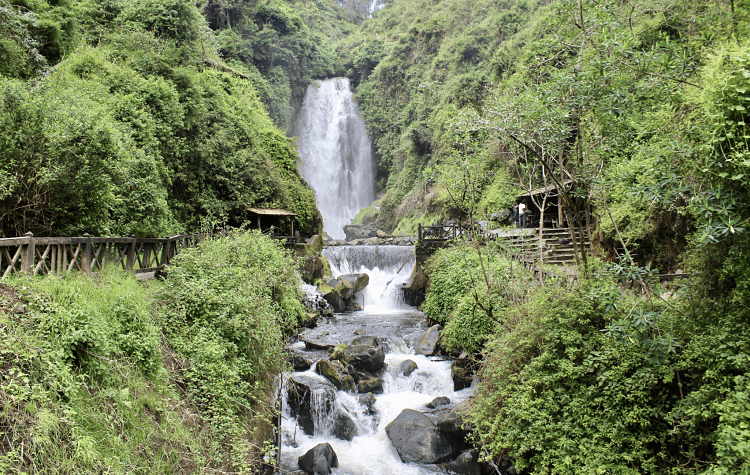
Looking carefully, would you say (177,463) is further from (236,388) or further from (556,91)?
(556,91)

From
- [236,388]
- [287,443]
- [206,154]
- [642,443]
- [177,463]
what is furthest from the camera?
[206,154]

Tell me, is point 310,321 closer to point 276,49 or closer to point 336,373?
point 336,373

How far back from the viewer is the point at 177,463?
4957mm

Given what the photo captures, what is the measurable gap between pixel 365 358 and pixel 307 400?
85.8 inches

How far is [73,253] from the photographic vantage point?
706cm

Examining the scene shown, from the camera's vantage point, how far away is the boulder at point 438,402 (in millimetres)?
9531

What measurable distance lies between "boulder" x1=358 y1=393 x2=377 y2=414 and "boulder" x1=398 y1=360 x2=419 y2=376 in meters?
1.34

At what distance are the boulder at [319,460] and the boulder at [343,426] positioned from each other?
85 centimetres

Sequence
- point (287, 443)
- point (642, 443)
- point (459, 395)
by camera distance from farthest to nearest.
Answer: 1. point (459, 395)
2. point (287, 443)
3. point (642, 443)

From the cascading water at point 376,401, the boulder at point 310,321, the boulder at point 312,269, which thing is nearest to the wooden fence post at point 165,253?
the cascading water at point 376,401

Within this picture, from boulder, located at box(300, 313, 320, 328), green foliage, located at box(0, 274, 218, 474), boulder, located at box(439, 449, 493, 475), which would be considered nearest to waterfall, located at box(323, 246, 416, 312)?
boulder, located at box(300, 313, 320, 328)

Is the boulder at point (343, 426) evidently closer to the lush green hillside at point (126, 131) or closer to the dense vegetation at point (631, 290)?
the dense vegetation at point (631, 290)

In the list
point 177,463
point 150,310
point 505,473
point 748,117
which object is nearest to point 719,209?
point 748,117

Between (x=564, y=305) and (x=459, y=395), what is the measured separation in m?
4.28
